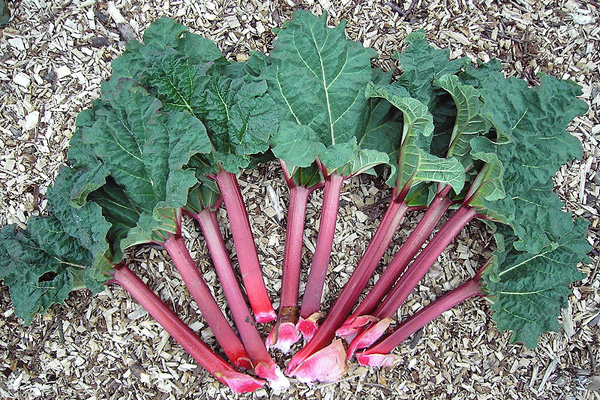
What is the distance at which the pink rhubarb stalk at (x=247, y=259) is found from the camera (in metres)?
2.96

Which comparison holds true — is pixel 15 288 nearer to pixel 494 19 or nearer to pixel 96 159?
pixel 96 159

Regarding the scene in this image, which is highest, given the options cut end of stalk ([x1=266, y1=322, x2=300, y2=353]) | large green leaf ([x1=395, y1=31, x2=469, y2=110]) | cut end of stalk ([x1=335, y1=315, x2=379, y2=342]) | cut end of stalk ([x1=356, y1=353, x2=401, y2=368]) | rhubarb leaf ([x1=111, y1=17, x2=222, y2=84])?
rhubarb leaf ([x1=111, y1=17, x2=222, y2=84])

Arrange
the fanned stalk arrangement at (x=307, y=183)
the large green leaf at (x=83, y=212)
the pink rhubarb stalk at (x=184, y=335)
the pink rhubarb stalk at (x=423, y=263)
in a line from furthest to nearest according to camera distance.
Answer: the pink rhubarb stalk at (x=423, y=263), the pink rhubarb stalk at (x=184, y=335), the fanned stalk arrangement at (x=307, y=183), the large green leaf at (x=83, y=212)

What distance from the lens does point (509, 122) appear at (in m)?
2.79

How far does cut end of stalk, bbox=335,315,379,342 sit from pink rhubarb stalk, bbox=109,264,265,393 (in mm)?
483

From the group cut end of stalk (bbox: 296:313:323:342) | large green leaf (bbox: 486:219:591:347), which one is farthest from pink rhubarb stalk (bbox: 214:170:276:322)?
large green leaf (bbox: 486:219:591:347)

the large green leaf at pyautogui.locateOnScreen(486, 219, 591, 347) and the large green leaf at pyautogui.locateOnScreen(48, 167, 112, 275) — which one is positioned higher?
the large green leaf at pyautogui.locateOnScreen(48, 167, 112, 275)

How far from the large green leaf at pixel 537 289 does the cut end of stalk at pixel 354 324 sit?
0.64m

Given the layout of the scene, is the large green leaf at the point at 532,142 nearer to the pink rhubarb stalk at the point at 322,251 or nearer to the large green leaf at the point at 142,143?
the pink rhubarb stalk at the point at 322,251

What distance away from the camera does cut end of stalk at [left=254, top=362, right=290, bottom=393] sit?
9.46ft

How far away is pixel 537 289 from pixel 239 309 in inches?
60.6

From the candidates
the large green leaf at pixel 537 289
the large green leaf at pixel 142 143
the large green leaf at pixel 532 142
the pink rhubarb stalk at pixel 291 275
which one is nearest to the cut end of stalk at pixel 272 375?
the pink rhubarb stalk at pixel 291 275

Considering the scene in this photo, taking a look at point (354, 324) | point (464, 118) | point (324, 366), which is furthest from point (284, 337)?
point (464, 118)

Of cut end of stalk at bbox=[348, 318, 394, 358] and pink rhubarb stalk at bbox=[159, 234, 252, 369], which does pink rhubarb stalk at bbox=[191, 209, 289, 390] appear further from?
cut end of stalk at bbox=[348, 318, 394, 358]
